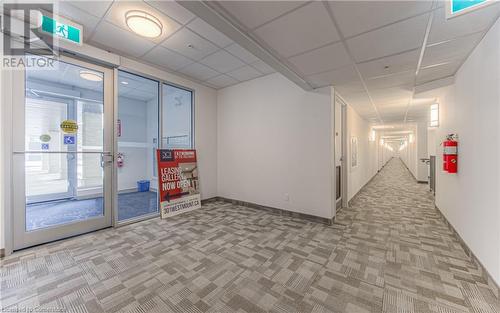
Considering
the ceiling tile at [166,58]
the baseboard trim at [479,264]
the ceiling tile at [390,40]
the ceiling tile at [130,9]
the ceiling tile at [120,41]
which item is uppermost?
the ceiling tile at [166,58]

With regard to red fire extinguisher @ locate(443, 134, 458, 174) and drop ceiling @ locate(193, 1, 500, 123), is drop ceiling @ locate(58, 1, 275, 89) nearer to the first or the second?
drop ceiling @ locate(193, 1, 500, 123)

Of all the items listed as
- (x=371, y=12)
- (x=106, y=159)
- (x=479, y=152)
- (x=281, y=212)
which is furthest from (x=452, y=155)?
(x=106, y=159)

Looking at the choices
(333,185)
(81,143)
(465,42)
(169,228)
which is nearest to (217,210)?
(169,228)

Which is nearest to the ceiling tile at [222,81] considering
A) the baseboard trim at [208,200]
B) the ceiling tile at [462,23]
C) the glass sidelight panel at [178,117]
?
the glass sidelight panel at [178,117]

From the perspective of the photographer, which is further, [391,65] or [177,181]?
[177,181]

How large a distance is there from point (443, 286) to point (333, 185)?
6.46ft

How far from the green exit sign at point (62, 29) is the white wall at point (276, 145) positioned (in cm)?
310

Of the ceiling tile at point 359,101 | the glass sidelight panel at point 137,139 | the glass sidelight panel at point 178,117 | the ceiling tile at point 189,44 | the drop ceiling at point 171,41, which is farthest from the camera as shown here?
the glass sidelight panel at point 137,139

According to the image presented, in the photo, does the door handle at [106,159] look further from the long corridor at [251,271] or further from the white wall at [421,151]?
the white wall at [421,151]

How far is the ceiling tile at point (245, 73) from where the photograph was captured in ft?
13.3

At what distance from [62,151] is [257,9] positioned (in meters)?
3.58

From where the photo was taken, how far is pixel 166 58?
3.58 m

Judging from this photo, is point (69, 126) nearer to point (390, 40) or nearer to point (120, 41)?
point (120, 41)

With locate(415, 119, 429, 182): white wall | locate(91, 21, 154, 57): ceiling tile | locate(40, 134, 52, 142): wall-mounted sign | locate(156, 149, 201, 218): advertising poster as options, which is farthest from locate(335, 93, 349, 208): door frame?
locate(415, 119, 429, 182): white wall
